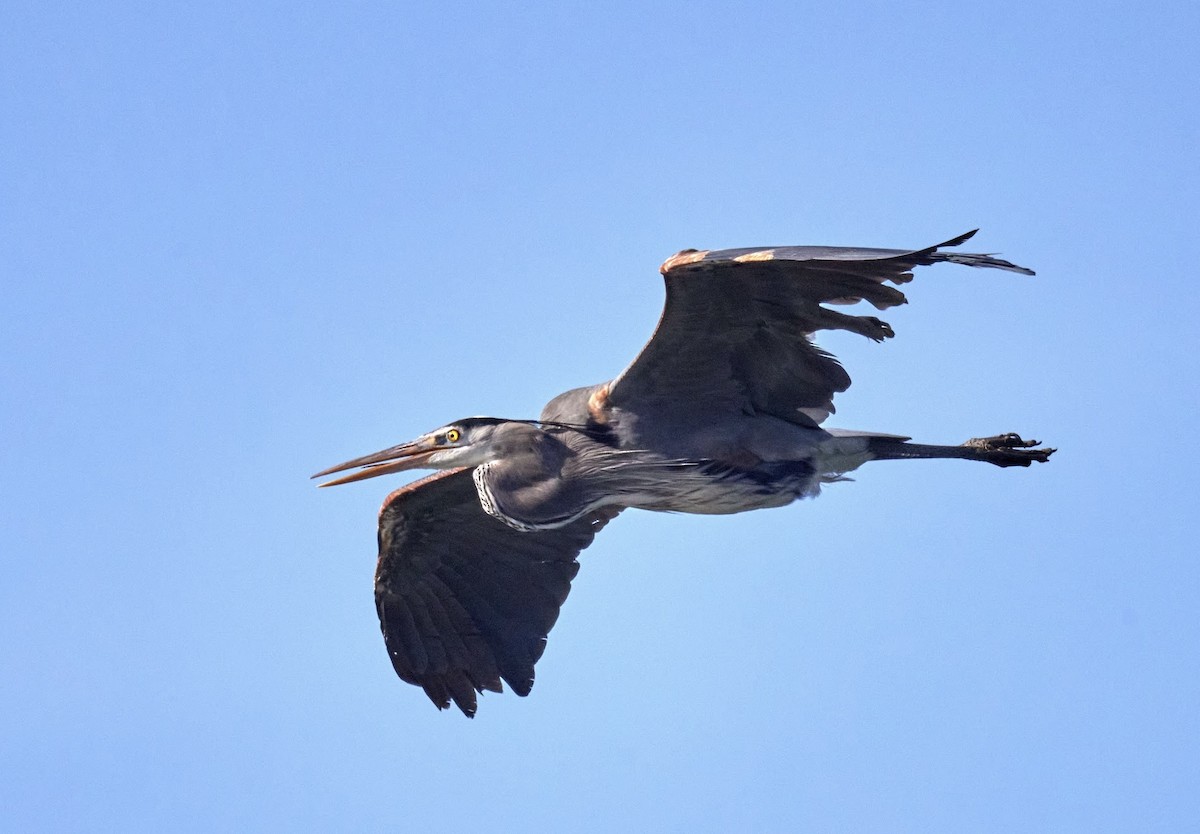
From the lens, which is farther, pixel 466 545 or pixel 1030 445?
pixel 466 545

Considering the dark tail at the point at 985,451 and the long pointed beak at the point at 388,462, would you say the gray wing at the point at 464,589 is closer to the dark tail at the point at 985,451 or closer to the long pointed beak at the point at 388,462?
the long pointed beak at the point at 388,462

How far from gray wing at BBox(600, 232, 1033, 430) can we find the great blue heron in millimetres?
10

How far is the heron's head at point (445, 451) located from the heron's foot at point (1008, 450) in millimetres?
2720

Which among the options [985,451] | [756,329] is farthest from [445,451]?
[985,451]

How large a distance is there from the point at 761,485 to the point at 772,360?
78 centimetres

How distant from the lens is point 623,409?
Result: 9.31m

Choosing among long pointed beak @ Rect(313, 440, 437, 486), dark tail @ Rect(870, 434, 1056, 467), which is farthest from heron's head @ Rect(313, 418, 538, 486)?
dark tail @ Rect(870, 434, 1056, 467)

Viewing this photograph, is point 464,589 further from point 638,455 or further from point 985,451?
point 985,451

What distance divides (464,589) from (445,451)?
109 cm

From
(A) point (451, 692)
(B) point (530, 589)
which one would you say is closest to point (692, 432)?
(B) point (530, 589)

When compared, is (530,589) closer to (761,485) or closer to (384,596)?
(384,596)

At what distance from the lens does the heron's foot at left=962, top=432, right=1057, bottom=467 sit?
9.67 metres

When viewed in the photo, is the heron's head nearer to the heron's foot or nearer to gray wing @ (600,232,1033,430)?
gray wing @ (600,232,1033,430)

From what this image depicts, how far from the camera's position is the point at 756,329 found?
346 inches
